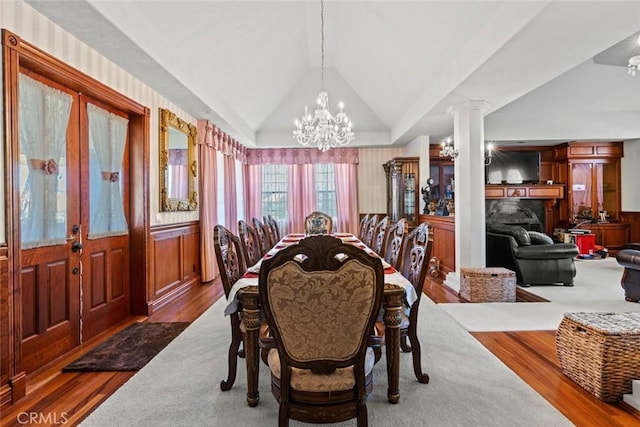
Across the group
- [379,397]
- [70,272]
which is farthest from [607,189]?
[70,272]

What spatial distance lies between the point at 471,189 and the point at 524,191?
4461 millimetres

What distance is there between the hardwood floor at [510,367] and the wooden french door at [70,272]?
0.54ft

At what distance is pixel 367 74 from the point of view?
19.0 ft

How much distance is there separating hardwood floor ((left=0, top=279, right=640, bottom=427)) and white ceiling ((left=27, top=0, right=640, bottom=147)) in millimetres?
2502

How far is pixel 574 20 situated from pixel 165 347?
412 cm

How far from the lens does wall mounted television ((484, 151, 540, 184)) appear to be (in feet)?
27.0

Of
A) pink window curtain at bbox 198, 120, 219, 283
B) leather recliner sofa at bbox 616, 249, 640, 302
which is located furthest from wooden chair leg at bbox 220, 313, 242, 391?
leather recliner sofa at bbox 616, 249, 640, 302

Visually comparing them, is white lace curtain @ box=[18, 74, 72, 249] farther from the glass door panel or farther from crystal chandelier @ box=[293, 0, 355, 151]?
the glass door panel

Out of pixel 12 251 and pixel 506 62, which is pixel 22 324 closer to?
pixel 12 251

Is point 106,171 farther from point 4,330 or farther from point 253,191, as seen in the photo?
point 253,191

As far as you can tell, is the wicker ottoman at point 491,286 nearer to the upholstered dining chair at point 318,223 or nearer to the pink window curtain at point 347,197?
the upholstered dining chair at point 318,223

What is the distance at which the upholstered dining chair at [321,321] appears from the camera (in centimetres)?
136

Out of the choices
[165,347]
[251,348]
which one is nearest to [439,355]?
[251,348]

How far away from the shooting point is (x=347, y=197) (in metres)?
7.77
